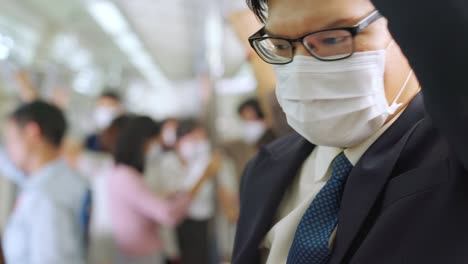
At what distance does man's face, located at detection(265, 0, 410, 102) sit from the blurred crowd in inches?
55.5

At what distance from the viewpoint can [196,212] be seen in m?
3.79

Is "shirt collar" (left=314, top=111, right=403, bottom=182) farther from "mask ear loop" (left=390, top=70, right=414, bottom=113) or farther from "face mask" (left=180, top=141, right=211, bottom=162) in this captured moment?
"face mask" (left=180, top=141, right=211, bottom=162)

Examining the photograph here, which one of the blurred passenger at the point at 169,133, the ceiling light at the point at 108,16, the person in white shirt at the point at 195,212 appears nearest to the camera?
the person in white shirt at the point at 195,212

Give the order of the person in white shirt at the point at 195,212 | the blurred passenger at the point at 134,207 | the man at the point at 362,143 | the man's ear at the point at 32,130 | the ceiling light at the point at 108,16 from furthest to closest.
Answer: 1. the ceiling light at the point at 108,16
2. the person in white shirt at the point at 195,212
3. the blurred passenger at the point at 134,207
4. the man's ear at the point at 32,130
5. the man at the point at 362,143

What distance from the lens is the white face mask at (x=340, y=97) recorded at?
816 mm

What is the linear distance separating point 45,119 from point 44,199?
42cm

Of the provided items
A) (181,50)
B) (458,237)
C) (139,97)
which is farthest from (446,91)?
(139,97)

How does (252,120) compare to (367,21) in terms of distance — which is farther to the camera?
(252,120)

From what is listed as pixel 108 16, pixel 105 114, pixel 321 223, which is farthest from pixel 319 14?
pixel 108 16

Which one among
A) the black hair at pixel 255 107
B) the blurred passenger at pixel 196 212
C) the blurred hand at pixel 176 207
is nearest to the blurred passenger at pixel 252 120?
the black hair at pixel 255 107

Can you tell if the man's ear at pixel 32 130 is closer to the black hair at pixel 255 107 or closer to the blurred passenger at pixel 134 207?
the blurred passenger at pixel 134 207

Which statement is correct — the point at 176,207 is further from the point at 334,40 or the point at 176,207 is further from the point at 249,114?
the point at 334,40

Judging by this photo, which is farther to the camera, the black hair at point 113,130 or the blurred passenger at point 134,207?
the black hair at point 113,130

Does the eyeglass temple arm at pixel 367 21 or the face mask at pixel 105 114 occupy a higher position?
the eyeglass temple arm at pixel 367 21
